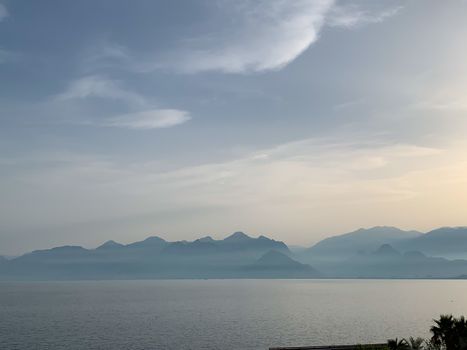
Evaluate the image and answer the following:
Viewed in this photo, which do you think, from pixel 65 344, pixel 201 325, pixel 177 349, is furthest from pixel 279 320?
pixel 65 344

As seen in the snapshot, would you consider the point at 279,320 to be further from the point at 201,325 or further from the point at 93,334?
the point at 93,334

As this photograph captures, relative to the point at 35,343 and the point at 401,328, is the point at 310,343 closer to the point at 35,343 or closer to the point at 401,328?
the point at 401,328

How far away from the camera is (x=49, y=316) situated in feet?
650

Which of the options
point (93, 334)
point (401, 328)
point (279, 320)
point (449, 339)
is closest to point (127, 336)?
point (93, 334)

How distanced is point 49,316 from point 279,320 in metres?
93.4

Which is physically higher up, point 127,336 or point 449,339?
point 449,339

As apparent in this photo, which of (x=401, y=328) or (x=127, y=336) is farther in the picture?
(x=401, y=328)

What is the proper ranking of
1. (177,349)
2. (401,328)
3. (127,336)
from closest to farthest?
1. (177,349)
2. (127,336)
3. (401,328)

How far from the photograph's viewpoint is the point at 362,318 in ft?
625

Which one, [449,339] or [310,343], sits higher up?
[449,339]

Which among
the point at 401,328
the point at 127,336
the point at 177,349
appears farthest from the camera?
the point at 401,328

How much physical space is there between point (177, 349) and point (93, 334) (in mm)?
36554

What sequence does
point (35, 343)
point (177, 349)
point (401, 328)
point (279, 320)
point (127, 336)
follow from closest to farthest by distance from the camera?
point (177, 349)
point (35, 343)
point (127, 336)
point (401, 328)
point (279, 320)

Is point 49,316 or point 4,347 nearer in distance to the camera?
point 4,347
